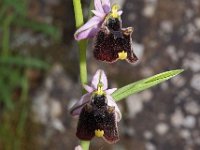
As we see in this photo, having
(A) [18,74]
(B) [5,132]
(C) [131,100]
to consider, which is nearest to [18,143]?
(B) [5,132]

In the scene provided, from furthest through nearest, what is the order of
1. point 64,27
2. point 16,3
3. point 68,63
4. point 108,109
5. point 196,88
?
point 64,27 → point 68,63 → point 16,3 → point 196,88 → point 108,109

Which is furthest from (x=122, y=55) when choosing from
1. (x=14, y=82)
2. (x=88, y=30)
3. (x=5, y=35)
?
(x=5, y=35)

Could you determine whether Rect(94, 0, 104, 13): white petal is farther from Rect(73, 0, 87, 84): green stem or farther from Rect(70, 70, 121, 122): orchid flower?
Rect(70, 70, 121, 122): orchid flower

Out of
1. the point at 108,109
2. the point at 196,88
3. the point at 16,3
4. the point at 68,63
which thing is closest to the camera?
the point at 108,109

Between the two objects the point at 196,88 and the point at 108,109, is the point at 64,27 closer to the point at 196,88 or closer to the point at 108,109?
the point at 196,88

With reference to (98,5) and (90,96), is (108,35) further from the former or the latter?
(90,96)

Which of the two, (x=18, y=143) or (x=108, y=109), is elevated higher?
(x=18, y=143)

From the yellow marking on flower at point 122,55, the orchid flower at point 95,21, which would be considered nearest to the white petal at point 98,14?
the orchid flower at point 95,21

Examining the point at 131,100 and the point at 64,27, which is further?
the point at 64,27
